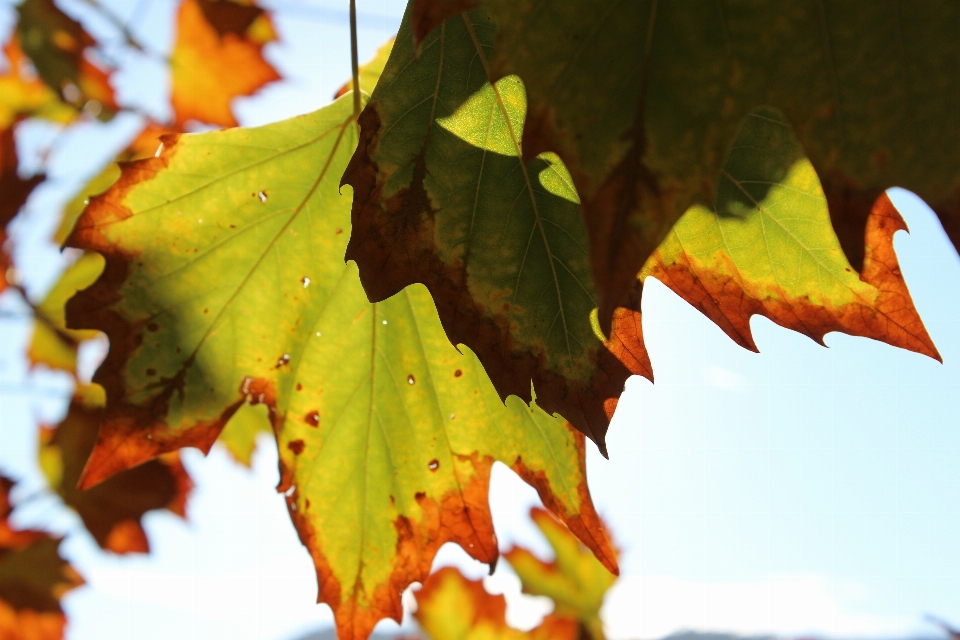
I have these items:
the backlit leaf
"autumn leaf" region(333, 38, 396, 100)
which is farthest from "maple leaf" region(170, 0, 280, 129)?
"autumn leaf" region(333, 38, 396, 100)

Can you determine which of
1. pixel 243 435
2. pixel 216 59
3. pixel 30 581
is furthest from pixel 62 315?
pixel 216 59

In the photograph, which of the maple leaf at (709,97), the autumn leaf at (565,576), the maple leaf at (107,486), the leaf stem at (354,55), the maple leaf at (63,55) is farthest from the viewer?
the autumn leaf at (565,576)

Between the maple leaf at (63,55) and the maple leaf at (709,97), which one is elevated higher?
the maple leaf at (63,55)

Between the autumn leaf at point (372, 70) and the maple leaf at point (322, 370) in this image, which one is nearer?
the maple leaf at point (322, 370)

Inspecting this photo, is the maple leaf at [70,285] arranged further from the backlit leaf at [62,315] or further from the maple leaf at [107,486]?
the maple leaf at [107,486]

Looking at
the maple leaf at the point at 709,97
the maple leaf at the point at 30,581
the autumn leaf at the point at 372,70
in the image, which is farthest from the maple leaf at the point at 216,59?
the maple leaf at the point at 709,97

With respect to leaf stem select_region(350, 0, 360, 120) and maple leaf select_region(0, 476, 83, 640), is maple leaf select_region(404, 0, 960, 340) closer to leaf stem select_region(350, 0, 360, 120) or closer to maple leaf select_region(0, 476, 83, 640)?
leaf stem select_region(350, 0, 360, 120)

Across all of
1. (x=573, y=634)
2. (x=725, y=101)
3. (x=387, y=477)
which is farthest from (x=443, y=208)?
(x=573, y=634)

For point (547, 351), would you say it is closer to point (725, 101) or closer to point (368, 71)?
point (725, 101)

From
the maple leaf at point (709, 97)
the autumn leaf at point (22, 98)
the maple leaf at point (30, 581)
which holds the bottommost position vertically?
the maple leaf at point (30, 581)
